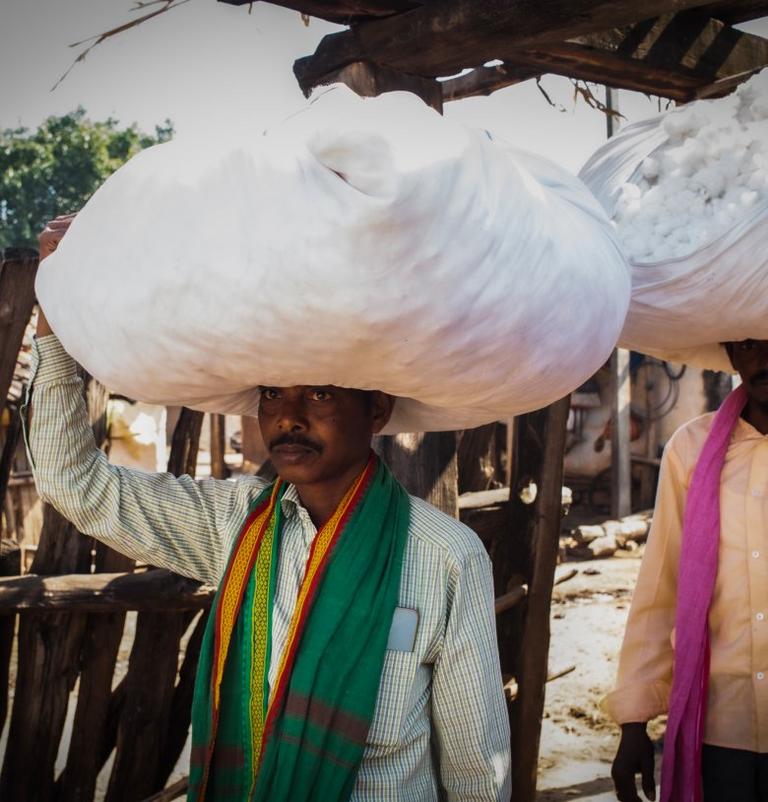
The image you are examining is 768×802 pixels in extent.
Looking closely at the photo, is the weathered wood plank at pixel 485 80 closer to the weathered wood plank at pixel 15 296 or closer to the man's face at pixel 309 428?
the weathered wood plank at pixel 15 296

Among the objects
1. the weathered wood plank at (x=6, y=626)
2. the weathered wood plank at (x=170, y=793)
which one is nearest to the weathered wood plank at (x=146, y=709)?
the weathered wood plank at (x=170, y=793)

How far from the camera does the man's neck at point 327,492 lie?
1.98 metres

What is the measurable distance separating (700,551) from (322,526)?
1.06 m

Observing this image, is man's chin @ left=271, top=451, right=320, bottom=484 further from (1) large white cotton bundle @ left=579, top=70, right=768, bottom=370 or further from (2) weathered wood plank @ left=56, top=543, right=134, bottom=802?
(2) weathered wood plank @ left=56, top=543, right=134, bottom=802

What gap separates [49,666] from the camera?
3.01 meters

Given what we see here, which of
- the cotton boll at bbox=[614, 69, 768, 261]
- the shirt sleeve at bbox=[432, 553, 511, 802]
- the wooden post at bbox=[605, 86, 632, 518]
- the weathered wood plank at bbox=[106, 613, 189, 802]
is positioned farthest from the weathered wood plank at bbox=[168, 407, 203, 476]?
the wooden post at bbox=[605, 86, 632, 518]

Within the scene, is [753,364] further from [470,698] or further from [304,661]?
[304,661]

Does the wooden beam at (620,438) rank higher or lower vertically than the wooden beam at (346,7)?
lower

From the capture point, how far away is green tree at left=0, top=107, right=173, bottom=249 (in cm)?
2559

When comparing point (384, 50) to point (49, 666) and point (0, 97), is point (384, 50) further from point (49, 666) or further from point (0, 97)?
point (0, 97)

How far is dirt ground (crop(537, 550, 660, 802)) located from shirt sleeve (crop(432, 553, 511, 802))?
2755 mm

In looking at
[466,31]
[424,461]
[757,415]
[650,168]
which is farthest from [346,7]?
[757,415]

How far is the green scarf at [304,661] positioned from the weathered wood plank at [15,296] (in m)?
1.14

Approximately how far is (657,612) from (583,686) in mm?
3699
